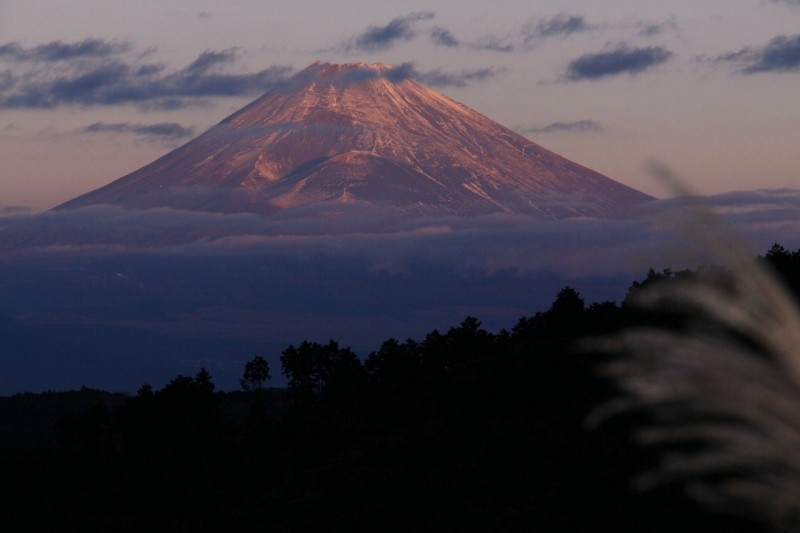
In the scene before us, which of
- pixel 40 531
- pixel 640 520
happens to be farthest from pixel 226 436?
pixel 640 520

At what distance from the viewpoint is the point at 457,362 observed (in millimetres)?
53719

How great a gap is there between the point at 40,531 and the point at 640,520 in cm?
1783

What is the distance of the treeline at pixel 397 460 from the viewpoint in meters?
→ 29.0

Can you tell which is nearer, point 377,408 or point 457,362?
point 377,408

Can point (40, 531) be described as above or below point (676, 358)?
below

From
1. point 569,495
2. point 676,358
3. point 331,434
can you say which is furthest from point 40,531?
point 676,358

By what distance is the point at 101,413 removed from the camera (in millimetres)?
50719

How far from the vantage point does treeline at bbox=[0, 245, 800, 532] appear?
95.2 ft

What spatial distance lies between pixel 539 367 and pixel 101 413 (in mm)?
19178

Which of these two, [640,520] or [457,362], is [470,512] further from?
[457,362]

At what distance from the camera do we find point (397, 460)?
34.9m

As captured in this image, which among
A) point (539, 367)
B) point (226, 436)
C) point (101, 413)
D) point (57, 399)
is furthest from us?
point (57, 399)

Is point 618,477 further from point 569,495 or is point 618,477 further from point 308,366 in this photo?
point 308,366

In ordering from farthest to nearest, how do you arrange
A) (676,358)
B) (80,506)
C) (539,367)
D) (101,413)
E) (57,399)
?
(57,399)
(101,413)
(539,367)
(80,506)
(676,358)
